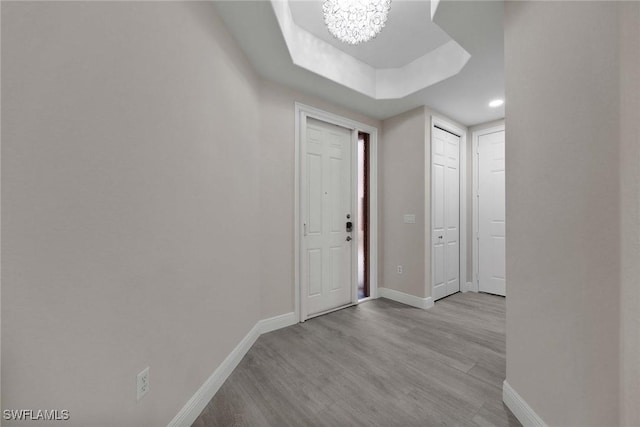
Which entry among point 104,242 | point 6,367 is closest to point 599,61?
point 104,242

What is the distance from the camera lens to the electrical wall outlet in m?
0.95

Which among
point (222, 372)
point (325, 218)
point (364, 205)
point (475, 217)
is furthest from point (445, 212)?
point (222, 372)

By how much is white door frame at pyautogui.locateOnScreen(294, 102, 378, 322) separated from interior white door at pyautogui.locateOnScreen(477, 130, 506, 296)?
1.72 m

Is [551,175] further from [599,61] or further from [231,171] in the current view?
[231,171]

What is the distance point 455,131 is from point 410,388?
3414 millimetres

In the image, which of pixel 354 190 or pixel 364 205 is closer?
pixel 354 190

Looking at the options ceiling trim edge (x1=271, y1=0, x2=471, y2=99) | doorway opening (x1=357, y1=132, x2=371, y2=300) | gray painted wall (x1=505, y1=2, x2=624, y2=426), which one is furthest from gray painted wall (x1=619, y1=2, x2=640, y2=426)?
doorway opening (x1=357, y1=132, x2=371, y2=300)

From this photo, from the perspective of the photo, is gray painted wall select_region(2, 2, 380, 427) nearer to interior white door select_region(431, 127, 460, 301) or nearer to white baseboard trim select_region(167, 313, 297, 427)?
white baseboard trim select_region(167, 313, 297, 427)

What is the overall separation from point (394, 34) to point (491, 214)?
2863 mm

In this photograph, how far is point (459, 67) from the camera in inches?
87.6

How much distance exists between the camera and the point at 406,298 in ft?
10.1

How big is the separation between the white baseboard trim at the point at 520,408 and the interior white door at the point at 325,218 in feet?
5.68

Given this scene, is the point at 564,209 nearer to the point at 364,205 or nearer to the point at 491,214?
the point at 364,205

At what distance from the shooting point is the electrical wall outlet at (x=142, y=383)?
952mm
